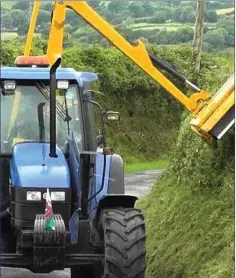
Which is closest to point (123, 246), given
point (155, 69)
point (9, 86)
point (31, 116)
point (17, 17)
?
point (31, 116)

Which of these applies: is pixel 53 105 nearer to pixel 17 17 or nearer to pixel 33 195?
pixel 33 195

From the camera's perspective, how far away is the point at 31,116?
8.50 meters

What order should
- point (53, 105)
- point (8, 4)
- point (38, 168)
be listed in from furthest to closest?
point (8, 4) < point (38, 168) < point (53, 105)

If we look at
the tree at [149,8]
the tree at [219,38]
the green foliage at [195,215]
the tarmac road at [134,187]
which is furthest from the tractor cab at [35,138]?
the tree at [219,38]

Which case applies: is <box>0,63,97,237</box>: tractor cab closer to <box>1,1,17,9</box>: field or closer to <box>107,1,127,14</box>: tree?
<box>1,1,17,9</box>: field

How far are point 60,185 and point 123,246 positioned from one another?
0.86 meters

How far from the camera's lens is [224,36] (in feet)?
35.6

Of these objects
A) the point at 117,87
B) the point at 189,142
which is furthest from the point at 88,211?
the point at 117,87

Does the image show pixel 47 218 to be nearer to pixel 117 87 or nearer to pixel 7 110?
pixel 7 110

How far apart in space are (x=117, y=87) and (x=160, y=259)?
20706 millimetres

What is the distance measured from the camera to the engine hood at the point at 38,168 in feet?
25.0

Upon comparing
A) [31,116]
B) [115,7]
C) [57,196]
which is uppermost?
[115,7]

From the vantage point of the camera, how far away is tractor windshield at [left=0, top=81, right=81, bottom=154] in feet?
27.7

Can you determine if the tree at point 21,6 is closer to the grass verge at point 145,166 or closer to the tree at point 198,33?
the tree at point 198,33
